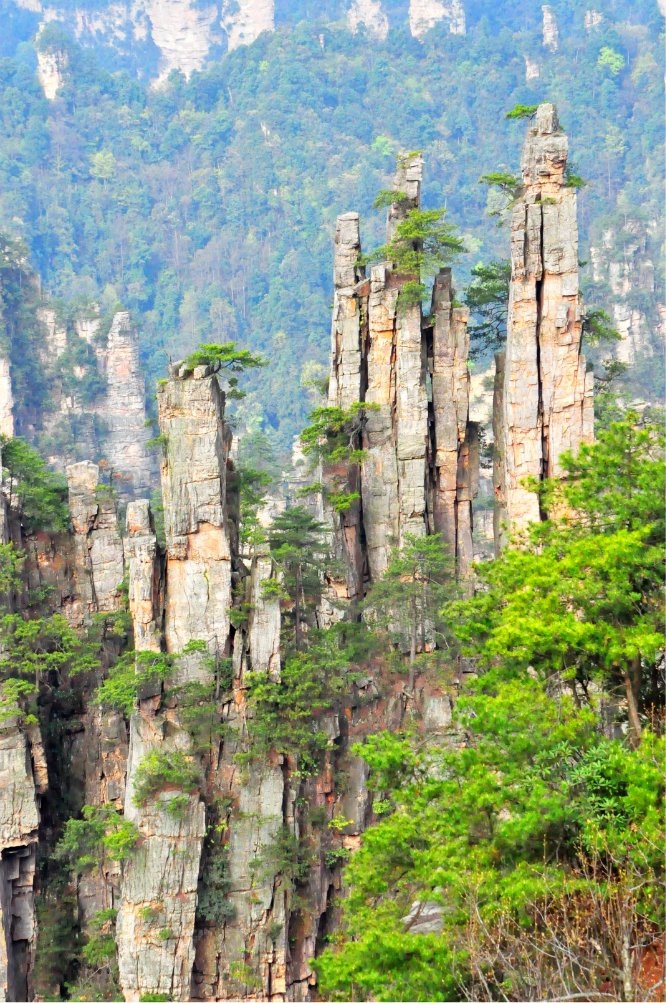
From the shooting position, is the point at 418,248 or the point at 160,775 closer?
the point at 160,775

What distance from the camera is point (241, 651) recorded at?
32.6m

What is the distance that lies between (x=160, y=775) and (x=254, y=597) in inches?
191

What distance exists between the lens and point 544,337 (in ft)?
116

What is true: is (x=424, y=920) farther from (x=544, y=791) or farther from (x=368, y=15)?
(x=368, y=15)

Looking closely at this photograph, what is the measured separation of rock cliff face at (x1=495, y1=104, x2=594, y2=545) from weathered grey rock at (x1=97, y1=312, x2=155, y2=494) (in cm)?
4212

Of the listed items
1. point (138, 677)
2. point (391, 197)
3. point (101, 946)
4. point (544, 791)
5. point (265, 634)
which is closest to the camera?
point (544, 791)

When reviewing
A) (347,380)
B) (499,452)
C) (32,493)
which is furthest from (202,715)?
(499,452)

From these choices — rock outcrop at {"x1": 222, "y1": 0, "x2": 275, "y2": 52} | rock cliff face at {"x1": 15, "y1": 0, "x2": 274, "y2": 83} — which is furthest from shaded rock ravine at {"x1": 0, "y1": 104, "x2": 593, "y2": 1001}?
rock outcrop at {"x1": 222, "y1": 0, "x2": 275, "y2": 52}

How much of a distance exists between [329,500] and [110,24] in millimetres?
118945

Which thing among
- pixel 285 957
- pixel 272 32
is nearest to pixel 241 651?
pixel 285 957

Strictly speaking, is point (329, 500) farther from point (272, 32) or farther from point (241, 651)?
point (272, 32)

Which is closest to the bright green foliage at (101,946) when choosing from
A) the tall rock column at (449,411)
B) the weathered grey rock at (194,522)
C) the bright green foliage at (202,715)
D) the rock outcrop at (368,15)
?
the bright green foliage at (202,715)

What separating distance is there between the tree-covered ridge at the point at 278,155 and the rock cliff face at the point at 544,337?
2485 inches

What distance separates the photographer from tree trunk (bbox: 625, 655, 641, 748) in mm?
18900
